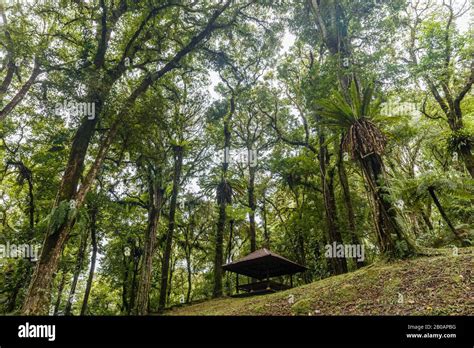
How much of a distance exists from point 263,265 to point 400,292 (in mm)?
9423

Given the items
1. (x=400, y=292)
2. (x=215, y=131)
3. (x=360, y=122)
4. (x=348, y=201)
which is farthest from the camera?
(x=215, y=131)

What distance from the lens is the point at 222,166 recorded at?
66.2 feet

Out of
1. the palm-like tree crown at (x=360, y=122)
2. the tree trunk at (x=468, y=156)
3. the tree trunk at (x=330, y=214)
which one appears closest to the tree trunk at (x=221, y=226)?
the tree trunk at (x=330, y=214)

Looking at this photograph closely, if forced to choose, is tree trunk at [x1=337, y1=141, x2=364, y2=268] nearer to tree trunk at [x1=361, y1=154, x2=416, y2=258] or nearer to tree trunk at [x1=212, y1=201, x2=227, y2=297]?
tree trunk at [x1=361, y1=154, x2=416, y2=258]

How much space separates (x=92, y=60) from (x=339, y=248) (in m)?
13.5

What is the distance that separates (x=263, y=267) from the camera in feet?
48.6

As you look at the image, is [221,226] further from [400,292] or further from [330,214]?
[400,292]

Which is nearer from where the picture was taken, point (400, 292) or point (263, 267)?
point (400, 292)

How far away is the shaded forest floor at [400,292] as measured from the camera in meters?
4.52

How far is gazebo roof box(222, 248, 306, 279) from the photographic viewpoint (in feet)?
43.7

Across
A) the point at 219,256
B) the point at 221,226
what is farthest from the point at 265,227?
the point at 219,256

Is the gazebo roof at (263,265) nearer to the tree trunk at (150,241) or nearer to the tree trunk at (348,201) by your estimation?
the tree trunk at (348,201)

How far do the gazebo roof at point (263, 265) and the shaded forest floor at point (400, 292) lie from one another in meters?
5.53

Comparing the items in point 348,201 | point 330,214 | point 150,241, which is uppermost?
point 348,201
